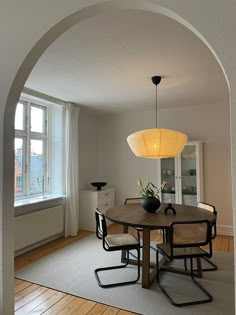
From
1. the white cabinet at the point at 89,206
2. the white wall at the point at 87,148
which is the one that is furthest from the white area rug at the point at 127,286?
the white wall at the point at 87,148

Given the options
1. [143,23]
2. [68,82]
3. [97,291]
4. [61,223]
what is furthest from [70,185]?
[143,23]

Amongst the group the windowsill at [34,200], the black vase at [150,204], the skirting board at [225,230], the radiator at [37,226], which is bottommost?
the skirting board at [225,230]

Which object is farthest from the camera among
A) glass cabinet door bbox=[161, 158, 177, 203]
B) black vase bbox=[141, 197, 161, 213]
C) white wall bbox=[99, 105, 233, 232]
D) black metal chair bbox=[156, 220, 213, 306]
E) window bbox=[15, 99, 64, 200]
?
glass cabinet door bbox=[161, 158, 177, 203]

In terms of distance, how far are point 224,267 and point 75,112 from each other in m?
3.39

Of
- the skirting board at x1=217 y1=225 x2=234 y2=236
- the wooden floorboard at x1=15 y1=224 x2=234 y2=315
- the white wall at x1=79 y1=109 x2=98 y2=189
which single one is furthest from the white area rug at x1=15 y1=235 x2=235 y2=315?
the white wall at x1=79 y1=109 x2=98 y2=189

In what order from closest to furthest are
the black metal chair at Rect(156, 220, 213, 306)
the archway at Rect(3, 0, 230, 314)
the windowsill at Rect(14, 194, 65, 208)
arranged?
the archway at Rect(3, 0, 230, 314)
the black metal chair at Rect(156, 220, 213, 306)
the windowsill at Rect(14, 194, 65, 208)

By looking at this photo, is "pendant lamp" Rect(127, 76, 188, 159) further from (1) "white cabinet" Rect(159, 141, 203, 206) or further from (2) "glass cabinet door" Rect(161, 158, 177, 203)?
(2) "glass cabinet door" Rect(161, 158, 177, 203)

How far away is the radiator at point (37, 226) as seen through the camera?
11.0 ft

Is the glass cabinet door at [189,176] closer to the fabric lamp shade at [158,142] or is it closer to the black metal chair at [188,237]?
the fabric lamp shade at [158,142]

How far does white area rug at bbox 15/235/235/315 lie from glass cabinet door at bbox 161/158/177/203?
4.58 ft

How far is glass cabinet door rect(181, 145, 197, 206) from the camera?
14.6 feet

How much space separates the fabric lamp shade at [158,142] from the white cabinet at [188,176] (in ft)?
5.64

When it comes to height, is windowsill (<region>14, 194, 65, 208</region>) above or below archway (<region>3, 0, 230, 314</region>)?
below

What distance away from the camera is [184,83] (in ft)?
10.8
